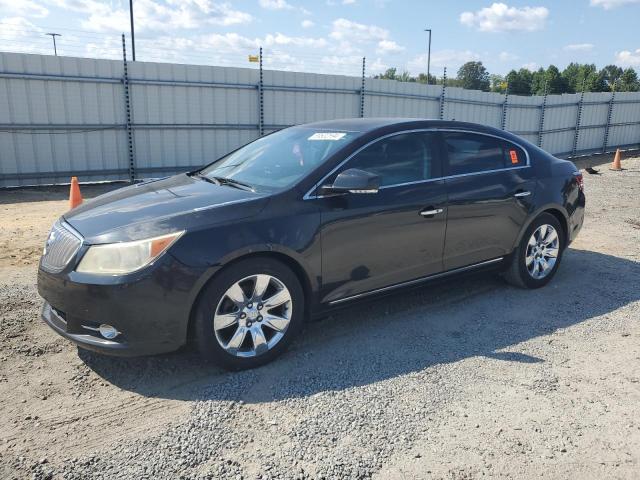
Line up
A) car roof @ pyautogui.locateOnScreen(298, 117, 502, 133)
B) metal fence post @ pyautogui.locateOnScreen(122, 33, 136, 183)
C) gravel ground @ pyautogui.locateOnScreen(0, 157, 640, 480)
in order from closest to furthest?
gravel ground @ pyautogui.locateOnScreen(0, 157, 640, 480) → car roof @ pyautogui.locateOnScreen(298, 117, 502, 133) → metal fence post @ pyautogui.locateOnScreen(122, 33, 136, 183)

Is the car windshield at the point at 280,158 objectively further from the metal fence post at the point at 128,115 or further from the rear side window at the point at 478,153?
the metal fence post at the point at 128,115

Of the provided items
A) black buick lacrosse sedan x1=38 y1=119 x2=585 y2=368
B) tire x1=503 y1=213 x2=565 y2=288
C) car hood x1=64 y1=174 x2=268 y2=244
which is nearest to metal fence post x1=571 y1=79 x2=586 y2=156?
tire x1=503 y1=213 x2=565 y2=288

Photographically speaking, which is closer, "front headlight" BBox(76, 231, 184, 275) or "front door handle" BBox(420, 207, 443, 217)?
"front headlight" BBox(76, 231, 184, 275)

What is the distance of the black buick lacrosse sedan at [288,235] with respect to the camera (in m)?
3.26

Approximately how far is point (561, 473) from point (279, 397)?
5.22 feet

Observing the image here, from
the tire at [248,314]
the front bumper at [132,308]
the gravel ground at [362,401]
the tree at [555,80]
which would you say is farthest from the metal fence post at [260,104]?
the tree at [555,80]

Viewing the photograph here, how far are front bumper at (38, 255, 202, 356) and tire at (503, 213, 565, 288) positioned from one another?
3.27m

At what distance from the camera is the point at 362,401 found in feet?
10.7

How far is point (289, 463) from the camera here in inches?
107

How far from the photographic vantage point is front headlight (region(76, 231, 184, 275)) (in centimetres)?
320

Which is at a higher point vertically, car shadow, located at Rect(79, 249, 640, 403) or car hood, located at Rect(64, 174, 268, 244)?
car hood, located at Rect(64, 174, 268, 244)

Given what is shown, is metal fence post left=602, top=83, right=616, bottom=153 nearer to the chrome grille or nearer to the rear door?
the rear door

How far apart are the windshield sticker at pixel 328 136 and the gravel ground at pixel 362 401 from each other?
1506mm

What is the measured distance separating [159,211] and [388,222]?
5.51 feet
